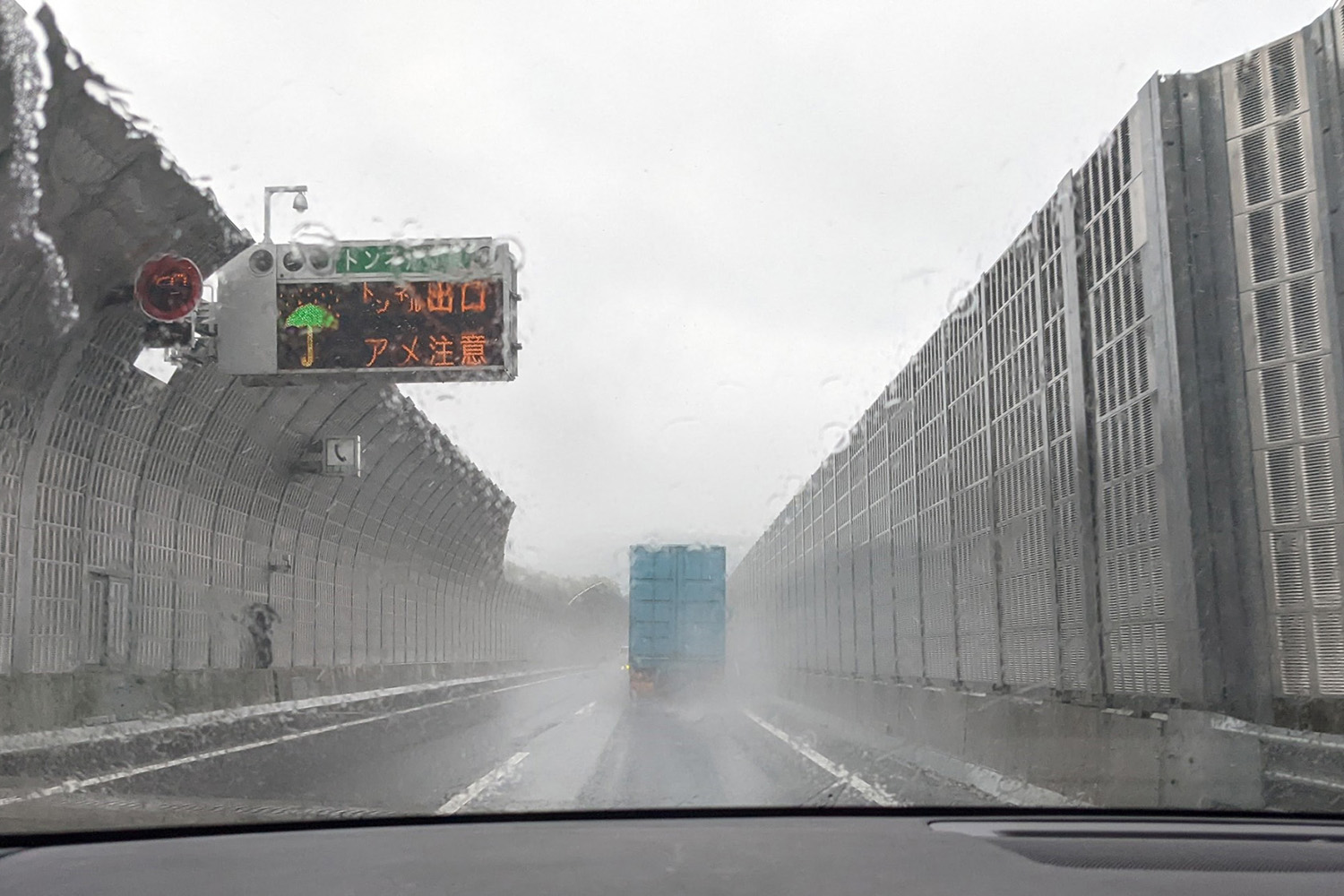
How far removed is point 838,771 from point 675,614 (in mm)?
21640

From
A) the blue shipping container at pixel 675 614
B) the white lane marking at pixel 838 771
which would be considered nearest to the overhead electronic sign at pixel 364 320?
the white lane marking at pixel 838 771

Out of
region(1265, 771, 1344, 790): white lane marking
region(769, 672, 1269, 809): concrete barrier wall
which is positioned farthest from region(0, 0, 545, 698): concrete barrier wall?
region(1265, 771, 1344, 790): white lane marking

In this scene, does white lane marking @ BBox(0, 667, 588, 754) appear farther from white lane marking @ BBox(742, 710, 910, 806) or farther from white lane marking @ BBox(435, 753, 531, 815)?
white lane marking @ BBox(742, 710, 910, 806)

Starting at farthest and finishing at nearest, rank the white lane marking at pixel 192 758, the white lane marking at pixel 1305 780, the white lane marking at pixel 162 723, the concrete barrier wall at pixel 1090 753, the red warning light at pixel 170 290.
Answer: the white lane marking at pixel 162 723
the red warning light at pixel 170 290
the white lane marking at pixel 192 758
the concrete barrier wall at pixel 1090 753
the white lane marking at pixel 1305 780

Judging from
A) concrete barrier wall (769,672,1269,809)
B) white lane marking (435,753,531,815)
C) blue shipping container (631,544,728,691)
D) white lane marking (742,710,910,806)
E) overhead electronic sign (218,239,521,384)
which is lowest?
white lane marking (742,710,910,806)

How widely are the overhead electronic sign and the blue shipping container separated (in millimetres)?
20345

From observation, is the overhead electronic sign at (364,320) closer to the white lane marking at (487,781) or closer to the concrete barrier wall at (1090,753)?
the white lane marking at (487,781)

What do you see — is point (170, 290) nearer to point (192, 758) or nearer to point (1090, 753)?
point (192, 758)

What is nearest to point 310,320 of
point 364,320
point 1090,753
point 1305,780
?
point 364,320

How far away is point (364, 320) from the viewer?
1389 centimetres

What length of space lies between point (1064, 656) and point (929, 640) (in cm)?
449

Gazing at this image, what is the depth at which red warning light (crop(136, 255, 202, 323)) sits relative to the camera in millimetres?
13477

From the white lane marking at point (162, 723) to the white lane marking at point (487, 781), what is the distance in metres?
4.65

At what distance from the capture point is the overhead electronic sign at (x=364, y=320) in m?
13.2
